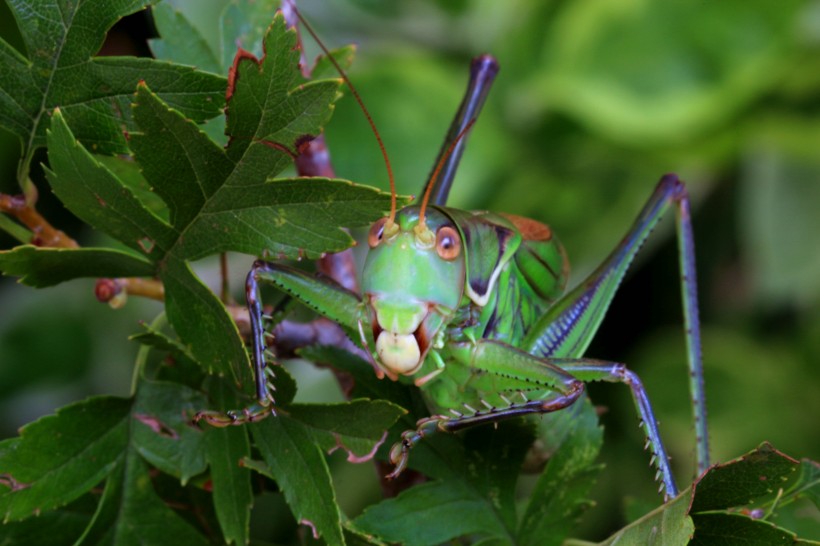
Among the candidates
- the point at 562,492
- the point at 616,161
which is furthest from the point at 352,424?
the point at 616,161

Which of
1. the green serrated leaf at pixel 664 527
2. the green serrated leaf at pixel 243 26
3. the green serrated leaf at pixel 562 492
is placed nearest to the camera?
the green serrated leaf at pixel 664 527

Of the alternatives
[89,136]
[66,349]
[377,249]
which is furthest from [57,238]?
[66,349]

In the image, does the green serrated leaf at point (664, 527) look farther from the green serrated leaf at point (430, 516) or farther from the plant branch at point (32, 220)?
the plant branch at point (32, 220)

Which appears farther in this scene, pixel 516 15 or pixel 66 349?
pixel 516 15

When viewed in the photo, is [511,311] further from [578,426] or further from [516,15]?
[516,15]

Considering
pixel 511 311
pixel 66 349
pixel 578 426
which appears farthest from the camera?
pixel 66 349

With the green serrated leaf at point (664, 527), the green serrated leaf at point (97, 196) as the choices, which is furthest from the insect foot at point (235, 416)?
the green serrated leaf at point (664, 527)
